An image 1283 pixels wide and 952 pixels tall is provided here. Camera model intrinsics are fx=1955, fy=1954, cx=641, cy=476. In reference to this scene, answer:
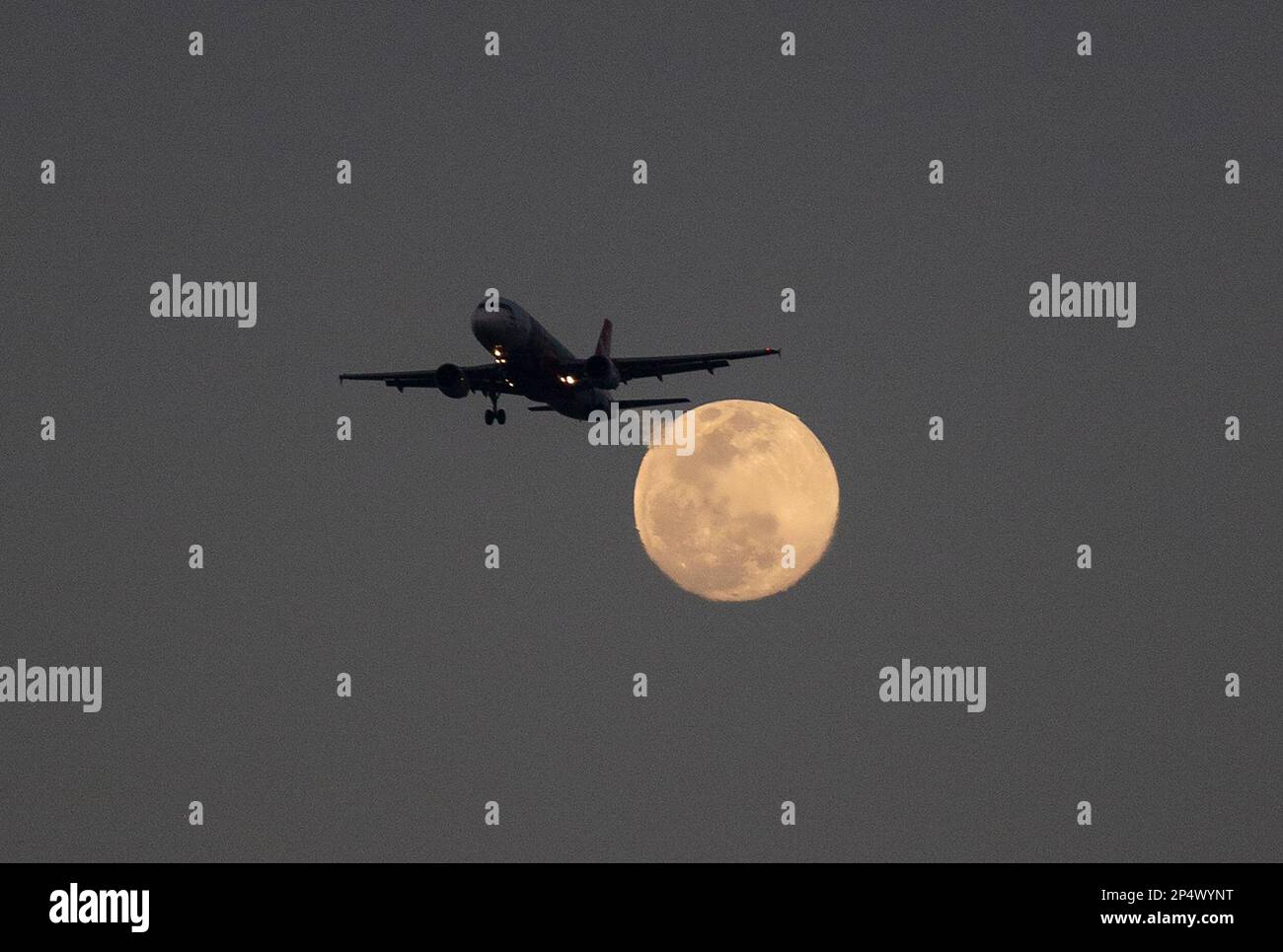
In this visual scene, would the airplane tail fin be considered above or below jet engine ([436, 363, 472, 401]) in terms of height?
above

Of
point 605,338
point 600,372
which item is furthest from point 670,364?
point 605,338

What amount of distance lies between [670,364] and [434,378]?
10.4 meters

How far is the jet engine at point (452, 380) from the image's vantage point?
77562 millimetres

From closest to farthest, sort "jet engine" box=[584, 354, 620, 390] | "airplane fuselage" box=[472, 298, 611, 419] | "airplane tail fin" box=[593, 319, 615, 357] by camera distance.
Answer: "airplane fuselage" box=[472, 298, 611, 419] → "jet engine" box=[584, 354, 620, 390] → "airplane tail fin" box=[593, 319, 615, 357]

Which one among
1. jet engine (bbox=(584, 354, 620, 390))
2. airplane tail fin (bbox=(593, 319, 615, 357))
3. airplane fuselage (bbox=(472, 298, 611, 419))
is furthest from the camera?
airplane tail fin (bbox=(593, 319, 615, 357))

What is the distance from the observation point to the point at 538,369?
76312 millimetres

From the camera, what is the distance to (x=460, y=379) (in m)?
78.2

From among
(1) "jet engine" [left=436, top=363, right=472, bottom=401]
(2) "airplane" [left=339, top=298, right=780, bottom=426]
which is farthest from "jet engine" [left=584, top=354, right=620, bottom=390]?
(1) "jet engine" [left=436, top=363, right=472, bottom=401]

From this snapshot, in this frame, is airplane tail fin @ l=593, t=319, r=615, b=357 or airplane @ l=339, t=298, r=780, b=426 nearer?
airplane @ l=339, t=298, r=780, b=426

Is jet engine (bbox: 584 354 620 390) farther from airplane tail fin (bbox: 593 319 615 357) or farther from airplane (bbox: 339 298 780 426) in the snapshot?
airplane tail fin (bbox: 593 319 615 357)

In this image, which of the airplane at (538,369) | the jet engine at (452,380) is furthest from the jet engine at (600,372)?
the jet engine at (452,380)

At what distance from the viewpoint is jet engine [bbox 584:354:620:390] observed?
76250 millimetres
